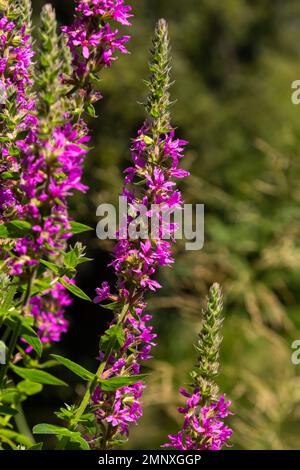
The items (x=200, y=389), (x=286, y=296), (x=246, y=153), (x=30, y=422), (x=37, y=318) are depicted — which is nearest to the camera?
(x=200, y=389)

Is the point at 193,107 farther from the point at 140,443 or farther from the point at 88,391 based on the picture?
the point at 88,391

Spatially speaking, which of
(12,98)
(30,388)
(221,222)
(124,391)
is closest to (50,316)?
(124,391)

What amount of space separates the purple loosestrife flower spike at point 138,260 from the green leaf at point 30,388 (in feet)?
1.23

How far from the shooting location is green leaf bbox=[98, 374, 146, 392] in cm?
166

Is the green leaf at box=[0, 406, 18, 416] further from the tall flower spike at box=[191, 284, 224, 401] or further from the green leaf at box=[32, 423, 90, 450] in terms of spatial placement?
the tall flower spike at box=[191, 284, 224, 401]

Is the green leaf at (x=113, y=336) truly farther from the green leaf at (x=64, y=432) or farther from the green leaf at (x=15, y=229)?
the green leaf at (x=15, y=229)

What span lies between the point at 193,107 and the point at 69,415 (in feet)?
29.3

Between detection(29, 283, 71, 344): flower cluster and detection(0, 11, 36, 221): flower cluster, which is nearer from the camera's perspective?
detection(0, 11, 36, 221): flower cluster

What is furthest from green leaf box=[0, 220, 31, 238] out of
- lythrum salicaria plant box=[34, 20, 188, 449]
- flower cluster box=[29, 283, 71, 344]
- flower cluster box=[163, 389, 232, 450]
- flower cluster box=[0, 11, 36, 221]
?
flower cluster box=[29, 283, 71, 344]

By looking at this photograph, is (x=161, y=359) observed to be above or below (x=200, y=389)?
above

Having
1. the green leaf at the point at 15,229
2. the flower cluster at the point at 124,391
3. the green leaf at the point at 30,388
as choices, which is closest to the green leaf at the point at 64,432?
the flower cluster at the point at 124,391

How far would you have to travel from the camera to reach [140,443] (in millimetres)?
9141

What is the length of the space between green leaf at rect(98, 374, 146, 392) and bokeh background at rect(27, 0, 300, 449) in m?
4.42
